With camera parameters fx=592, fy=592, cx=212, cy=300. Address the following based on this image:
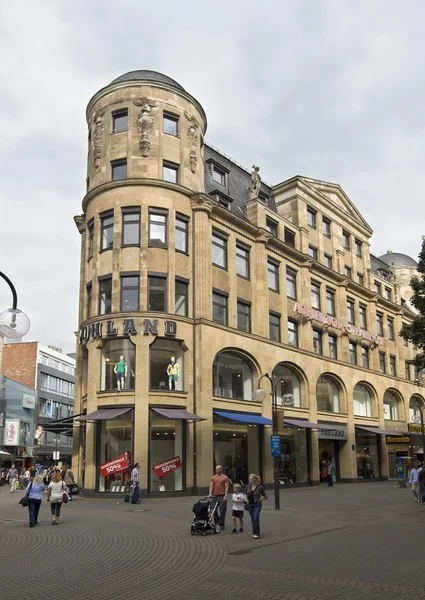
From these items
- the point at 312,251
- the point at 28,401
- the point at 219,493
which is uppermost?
the point at 312,251

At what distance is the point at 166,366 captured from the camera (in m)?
31.6

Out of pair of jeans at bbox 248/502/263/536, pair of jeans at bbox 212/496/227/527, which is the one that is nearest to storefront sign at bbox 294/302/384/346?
pair of jeans at bbox 212/496/227/527

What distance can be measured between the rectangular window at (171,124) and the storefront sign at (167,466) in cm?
1883

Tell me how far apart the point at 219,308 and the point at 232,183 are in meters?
11.1

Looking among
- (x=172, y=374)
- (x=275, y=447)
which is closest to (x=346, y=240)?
(x=172, y=374)

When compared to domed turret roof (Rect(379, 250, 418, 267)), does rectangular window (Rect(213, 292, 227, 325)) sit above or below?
below

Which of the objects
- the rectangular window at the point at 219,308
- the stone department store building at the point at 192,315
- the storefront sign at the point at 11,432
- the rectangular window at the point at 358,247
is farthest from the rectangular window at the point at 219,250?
the storefront sign at the point at 11,432

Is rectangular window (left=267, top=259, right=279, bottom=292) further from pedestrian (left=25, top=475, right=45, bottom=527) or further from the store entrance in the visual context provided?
pedestrian (left=25, top=475, right=45, bottom=527)

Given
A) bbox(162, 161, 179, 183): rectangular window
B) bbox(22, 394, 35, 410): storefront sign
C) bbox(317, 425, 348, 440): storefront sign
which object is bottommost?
bbox(317, 425, 348, 440): storefront sign

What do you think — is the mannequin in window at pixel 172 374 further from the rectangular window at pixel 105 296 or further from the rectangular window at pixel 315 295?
the rectangular window at pixel 315 295

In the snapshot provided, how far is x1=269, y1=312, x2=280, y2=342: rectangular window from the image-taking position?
39469mm

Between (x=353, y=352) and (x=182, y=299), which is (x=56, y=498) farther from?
(x=353, y=352)

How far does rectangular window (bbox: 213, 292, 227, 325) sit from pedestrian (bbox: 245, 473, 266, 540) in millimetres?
18970

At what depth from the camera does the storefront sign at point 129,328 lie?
30688mm
